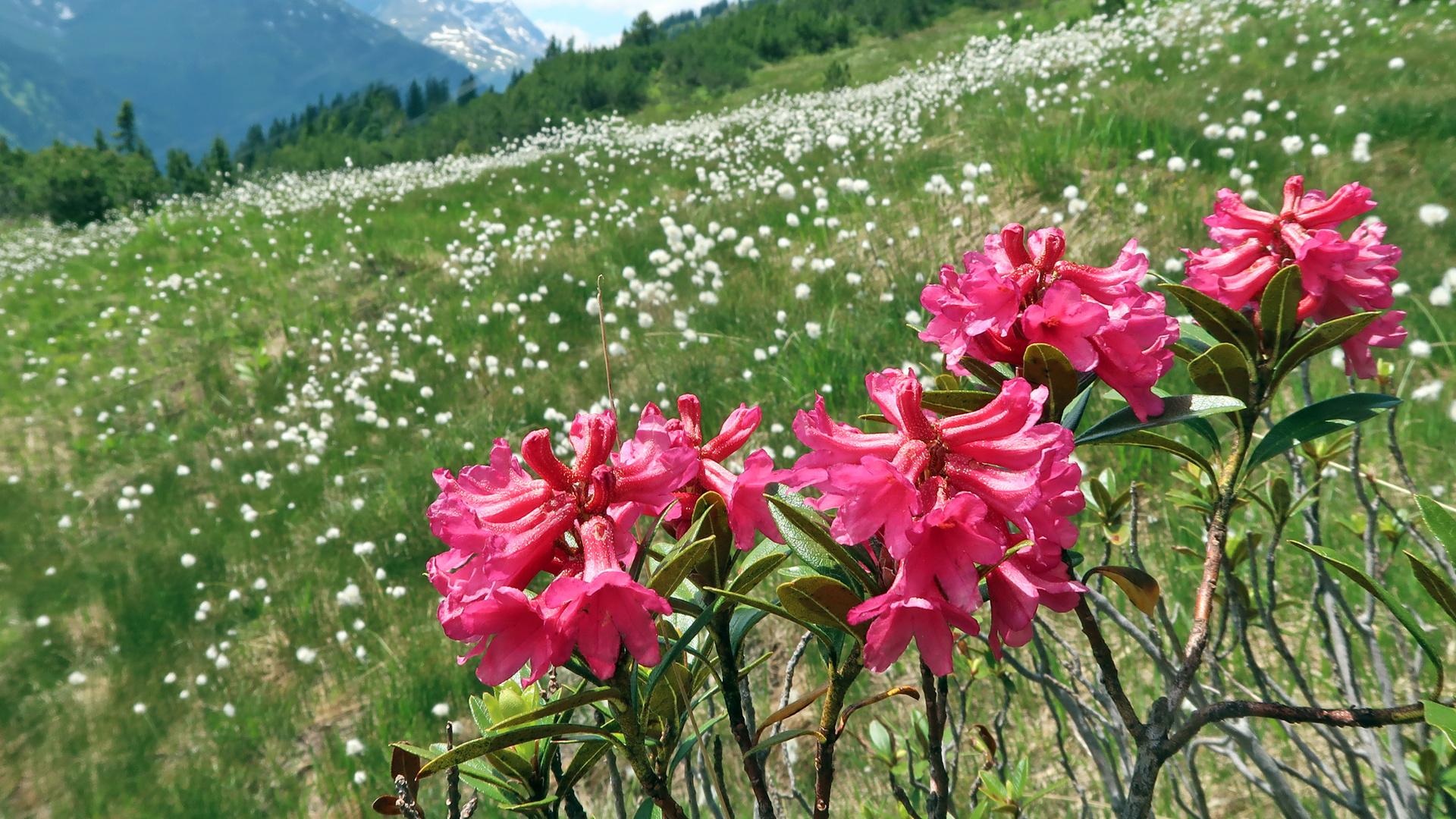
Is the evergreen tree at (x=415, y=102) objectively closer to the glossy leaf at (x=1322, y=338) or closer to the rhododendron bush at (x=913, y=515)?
the rhododendron bush at (x=913, y=515)

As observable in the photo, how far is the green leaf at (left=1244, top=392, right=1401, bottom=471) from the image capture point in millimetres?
715

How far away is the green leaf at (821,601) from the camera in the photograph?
0.60 m

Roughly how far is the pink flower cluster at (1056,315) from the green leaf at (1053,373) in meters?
0.01

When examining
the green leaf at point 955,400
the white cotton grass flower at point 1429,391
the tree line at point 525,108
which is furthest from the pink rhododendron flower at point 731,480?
the tree line at point 525,108

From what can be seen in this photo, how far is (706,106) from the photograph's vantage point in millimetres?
18578

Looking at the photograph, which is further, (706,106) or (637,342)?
(706,106)

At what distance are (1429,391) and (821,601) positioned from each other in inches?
104

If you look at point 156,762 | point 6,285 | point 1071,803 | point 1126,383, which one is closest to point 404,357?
point 156,762

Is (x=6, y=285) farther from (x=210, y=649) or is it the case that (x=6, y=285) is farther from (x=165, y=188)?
(x=165, y=188)

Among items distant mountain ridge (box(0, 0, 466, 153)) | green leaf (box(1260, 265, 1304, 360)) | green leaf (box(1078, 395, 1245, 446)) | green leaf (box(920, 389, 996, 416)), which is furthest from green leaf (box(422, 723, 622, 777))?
distant mountain ridge (box(0, 0, 466, 153))

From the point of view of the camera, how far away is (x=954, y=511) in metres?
0.52

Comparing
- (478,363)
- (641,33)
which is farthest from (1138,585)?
(641,33)

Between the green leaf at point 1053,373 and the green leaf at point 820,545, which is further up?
the green leaf at point 1053,373

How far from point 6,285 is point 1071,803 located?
14008mm
